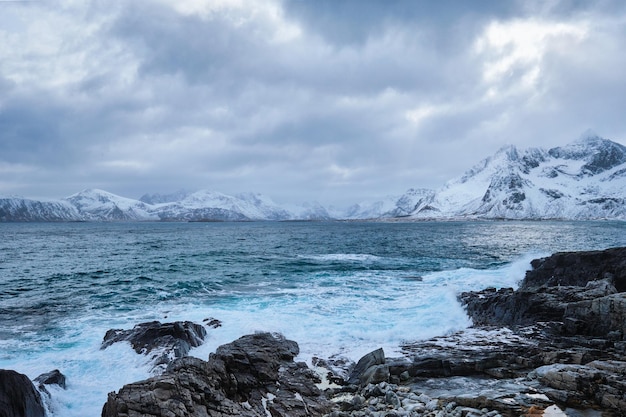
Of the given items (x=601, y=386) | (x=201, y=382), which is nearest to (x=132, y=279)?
(x=201, y=382)

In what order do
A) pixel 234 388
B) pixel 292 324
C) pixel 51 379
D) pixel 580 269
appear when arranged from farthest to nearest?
pixel 580 269 → pixel 292 324 → pixel 51 379 → pixel 234 388

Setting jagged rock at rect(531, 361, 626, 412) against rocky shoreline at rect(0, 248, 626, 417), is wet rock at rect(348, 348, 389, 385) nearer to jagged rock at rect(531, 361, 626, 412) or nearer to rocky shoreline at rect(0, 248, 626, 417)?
rocky shoreline at rect(0, 248, 626, 417)

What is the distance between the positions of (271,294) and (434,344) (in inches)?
569

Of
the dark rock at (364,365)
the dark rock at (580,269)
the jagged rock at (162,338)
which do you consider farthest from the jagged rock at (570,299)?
the jagged rock at (162,338)

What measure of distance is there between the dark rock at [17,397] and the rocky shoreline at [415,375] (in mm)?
34

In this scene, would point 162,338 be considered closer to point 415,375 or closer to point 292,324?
point 292,324

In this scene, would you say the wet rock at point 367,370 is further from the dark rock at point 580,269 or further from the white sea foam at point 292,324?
the dark rock at point 580,269

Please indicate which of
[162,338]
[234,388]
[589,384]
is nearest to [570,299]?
[589,384]

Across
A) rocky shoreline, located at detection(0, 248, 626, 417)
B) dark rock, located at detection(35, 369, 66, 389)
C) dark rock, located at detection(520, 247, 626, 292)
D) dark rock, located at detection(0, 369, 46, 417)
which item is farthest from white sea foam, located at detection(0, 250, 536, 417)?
dark rock, located at detection(520, 247, 626, 292)

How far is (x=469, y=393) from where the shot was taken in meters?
11.2

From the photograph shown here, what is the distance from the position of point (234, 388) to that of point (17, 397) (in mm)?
6170

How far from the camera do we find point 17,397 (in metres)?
10.4

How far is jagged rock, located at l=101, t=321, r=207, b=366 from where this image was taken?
15711 mm

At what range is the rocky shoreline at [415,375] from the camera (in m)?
9.81
